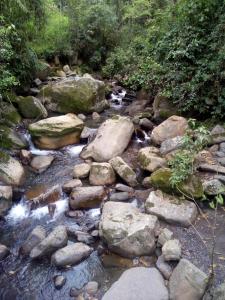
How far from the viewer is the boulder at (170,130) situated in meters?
7.59

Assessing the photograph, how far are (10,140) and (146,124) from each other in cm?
361

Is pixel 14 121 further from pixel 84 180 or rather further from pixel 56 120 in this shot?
pixel 84 180

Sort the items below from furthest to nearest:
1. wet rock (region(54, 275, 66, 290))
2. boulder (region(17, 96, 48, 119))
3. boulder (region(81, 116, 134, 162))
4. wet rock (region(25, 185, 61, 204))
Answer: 1. boulder (region(17, 96, 48, 119))
2. boulder (region(81, 116, 134, 162))
3. wet rock (region(25, 185, 61, 204))
4. wet rock (region(54, 275, 66, 290))

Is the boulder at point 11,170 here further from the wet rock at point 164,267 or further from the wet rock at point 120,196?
the wet rock at point 164,267

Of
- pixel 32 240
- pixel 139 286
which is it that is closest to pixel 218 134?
pixel 139 286

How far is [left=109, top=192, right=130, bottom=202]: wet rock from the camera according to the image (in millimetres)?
5879

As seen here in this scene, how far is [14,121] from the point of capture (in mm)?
8648

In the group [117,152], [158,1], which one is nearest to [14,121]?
[117,152]

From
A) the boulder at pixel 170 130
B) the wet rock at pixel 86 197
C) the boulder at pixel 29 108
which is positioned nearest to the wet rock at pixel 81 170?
the wet rock at pixel 86 197

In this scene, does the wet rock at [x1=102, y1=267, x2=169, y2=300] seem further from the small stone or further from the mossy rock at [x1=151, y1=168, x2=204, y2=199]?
the mossy rock at [x1=151, y1=168, x2=204, y2=199]

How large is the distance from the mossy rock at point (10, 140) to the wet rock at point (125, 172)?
2506mm

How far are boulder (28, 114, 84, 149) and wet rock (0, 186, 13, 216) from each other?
2103mm

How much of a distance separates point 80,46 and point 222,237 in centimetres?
1308

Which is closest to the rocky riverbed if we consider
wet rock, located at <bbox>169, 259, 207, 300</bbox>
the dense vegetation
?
wet rock, located at <bbox>169, 259, 207, 300</bbox>
